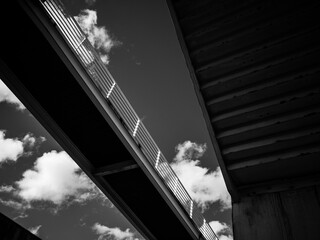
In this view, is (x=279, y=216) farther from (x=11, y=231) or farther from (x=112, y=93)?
(x=112, y=93)

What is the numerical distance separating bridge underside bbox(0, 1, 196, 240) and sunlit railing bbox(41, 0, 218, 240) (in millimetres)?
488

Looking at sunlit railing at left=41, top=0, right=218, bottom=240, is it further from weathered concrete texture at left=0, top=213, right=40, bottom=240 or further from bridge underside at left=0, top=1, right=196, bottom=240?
weathered concrete texture at left=0, top=213, right=40, bottom=240

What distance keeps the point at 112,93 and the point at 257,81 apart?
5.04m

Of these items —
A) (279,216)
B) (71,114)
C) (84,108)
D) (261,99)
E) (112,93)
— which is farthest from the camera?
(112,93)

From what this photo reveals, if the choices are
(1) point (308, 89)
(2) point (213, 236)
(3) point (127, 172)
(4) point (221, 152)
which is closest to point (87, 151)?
(3) point (127, 172)

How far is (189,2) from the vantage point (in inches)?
152

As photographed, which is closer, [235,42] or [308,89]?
[308,89]

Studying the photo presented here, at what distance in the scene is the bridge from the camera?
5.96m

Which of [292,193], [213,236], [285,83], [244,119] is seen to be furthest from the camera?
[213,236]

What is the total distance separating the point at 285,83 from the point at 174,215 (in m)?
8.53

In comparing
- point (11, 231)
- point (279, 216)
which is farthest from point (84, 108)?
point (279, 216)

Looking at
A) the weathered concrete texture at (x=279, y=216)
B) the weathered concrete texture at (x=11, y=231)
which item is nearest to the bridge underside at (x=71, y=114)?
the weathered concrete texture at (x=11, y=231)

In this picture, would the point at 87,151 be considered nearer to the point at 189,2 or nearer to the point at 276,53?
the point at 189,2

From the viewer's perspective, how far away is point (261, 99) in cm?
365
